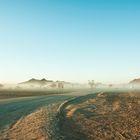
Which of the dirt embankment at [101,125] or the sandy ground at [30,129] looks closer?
the sandy ground at [30,129]

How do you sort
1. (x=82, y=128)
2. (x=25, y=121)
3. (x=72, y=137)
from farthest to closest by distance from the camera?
1. (x=25, y=121)
2. (x=82, y=128)
3. (x=72, y=137)

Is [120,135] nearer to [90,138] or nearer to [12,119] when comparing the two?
[90,138]

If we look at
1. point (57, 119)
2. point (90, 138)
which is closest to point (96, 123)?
point (57, 119)

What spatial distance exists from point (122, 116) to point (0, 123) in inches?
362

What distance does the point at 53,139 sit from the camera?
1438 centimetres

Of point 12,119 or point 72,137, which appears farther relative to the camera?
point 12,119

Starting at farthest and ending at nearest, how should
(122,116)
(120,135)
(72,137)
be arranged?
1. (122,116)
2. (120,135)
3. (72,137)

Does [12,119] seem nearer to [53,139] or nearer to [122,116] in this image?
[53,139]

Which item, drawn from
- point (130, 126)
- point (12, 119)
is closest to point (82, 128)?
point (130, 126)

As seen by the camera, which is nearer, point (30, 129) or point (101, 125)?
point (30, 129)

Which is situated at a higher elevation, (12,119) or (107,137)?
(12,119)

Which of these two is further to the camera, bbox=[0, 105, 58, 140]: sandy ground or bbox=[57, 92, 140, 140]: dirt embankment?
bbox=[57, 92, 140, 140]: dirt embankment

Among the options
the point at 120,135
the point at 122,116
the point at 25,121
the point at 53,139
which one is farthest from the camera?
the point at 122,116

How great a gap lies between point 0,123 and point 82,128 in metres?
4.96
